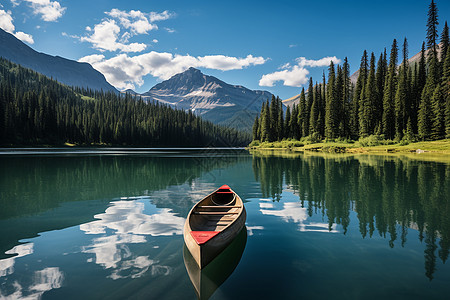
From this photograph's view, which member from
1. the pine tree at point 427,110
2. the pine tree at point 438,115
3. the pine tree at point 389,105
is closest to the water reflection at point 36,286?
the pine tree at point 438,115

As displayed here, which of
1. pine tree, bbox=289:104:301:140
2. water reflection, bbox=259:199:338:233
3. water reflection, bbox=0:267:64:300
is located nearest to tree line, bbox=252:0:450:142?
pine tree, bbox=289:104:301:140

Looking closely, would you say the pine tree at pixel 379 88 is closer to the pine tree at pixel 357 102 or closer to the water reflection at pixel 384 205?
the pine tree at pixel 357 102

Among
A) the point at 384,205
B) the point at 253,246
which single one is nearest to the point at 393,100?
the point at 384,205

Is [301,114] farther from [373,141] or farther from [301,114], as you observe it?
[373,141]

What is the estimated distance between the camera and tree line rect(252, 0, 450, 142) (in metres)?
65.6

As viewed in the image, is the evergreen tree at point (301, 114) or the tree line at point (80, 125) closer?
the evergreen tree at point (301, 114)

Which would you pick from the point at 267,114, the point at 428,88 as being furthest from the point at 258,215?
the point at 267,114

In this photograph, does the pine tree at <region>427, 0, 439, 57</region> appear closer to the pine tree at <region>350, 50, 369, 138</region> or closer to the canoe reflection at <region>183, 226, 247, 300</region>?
the pine tree at <region>350, 50, 369, 138</region>

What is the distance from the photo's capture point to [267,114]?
122625 mm

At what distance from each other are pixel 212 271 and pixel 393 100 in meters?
89.2

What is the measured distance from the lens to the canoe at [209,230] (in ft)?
23.9

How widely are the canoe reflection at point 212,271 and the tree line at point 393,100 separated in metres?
74.1

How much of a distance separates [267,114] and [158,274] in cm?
11928

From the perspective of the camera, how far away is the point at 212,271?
25.4 feet
